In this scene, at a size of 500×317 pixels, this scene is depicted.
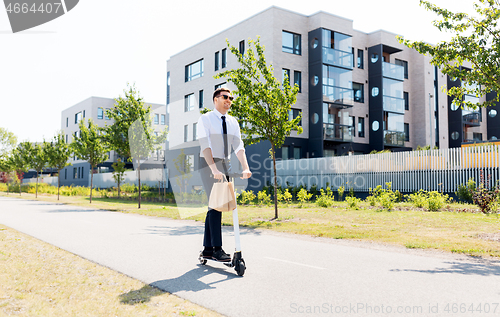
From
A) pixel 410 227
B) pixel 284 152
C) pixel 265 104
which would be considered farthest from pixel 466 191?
pixel 284 152

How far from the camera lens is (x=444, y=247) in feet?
23.7

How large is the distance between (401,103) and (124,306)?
108ft

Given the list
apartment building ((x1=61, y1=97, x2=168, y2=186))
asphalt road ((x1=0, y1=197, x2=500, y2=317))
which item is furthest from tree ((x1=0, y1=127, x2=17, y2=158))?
asphalt road ((x1=0, y1=197, x2=500, y2=317))

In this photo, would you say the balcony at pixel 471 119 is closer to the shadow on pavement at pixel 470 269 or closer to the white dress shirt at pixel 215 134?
the shadow on pavement at pixel 470 269

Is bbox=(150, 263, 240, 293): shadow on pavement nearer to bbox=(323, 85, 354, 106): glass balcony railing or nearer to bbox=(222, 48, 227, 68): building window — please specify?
bbox=(323, 85, 354, 106): glass balcony railing

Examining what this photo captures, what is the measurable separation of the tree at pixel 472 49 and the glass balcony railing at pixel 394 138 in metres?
24.2

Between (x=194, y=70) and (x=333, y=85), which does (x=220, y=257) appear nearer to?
(x=333, y=85)

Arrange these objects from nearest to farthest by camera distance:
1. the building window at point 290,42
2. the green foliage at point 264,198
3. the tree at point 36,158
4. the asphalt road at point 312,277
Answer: the asphalt road at point 312,277 < the green foliage at point 264,198 < the building window at point 290,42 < the tree at point 36,158

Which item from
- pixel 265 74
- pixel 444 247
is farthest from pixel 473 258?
pixel 265 74

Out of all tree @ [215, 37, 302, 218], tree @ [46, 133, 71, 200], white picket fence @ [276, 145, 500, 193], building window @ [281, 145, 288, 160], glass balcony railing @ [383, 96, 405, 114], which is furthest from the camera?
glass balcony railing @ [383, 96, 405, 114]

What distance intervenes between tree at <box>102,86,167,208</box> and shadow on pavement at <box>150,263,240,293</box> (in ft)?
51.2

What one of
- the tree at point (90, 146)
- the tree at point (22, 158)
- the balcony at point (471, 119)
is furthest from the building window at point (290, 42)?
the tree at point (22, 158)

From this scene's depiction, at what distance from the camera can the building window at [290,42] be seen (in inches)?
1128

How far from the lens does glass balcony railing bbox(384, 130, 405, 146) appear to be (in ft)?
107
